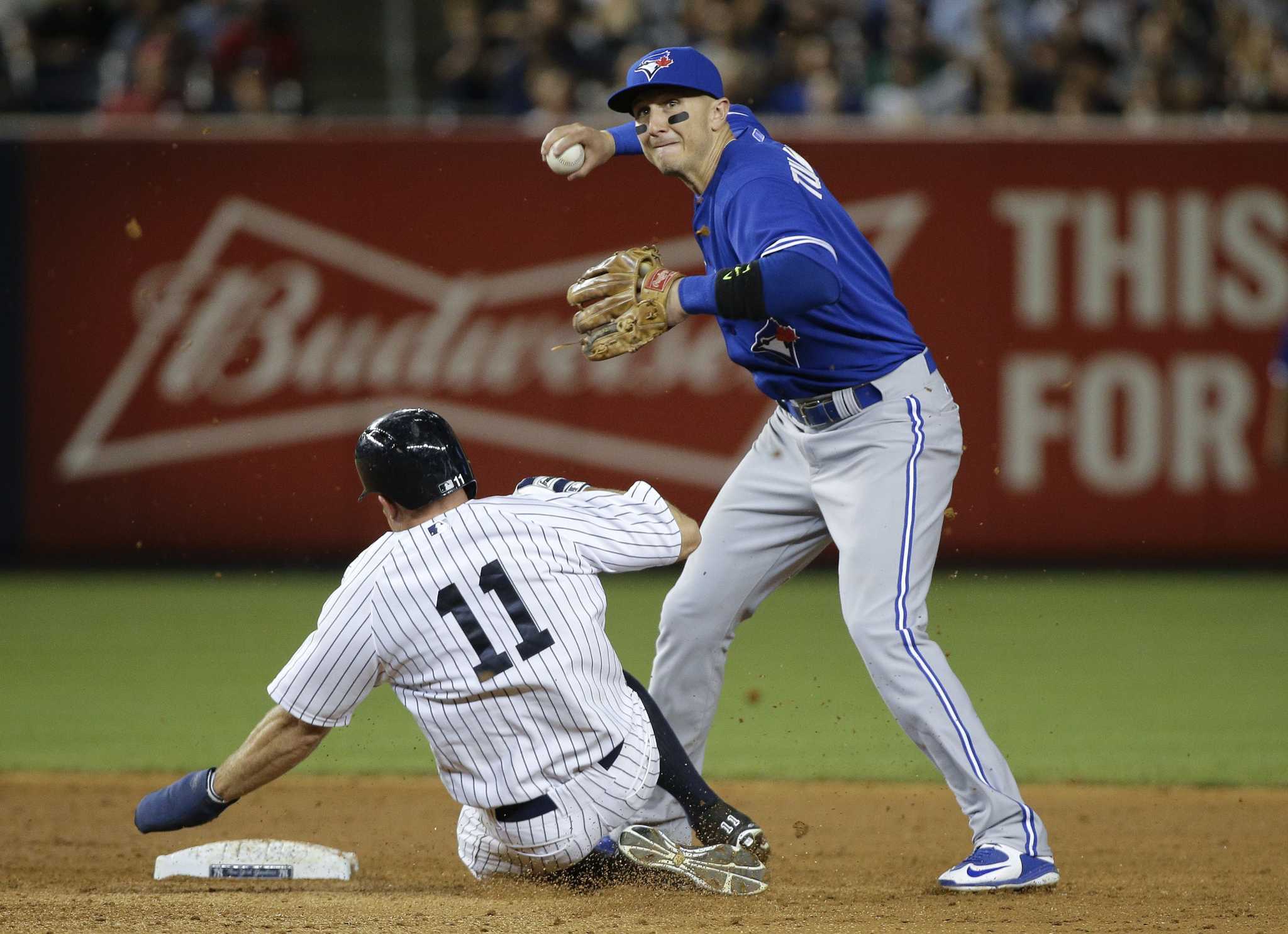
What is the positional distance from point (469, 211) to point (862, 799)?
230 inches

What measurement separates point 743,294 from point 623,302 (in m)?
0.42

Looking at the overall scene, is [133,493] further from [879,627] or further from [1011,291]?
[879,627]

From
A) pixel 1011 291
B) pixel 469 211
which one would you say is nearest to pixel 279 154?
pixel 469 211

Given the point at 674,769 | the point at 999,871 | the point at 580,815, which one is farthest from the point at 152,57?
the point at 999,871

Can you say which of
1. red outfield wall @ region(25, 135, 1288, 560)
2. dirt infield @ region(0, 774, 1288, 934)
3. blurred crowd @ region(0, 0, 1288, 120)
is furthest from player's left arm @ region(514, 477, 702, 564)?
blurred crowd @ region(0, 0, 1288, 120)

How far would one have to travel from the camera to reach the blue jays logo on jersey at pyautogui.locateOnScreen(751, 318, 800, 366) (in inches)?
175

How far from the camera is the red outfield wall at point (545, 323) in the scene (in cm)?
1072

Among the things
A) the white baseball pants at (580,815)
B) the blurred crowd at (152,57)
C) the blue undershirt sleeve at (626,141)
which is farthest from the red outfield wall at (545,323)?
the white baseball pants at (580,815)

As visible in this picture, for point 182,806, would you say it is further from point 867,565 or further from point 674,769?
point 867,565

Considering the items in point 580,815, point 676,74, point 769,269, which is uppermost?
point 676,74

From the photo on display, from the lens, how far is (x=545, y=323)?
425 inches

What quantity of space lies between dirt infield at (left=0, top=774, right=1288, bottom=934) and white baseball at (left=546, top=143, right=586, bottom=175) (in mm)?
1966

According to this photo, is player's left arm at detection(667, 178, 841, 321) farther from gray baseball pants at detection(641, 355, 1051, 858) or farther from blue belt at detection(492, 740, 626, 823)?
blue belt at detection(492, 740, 626, 823)

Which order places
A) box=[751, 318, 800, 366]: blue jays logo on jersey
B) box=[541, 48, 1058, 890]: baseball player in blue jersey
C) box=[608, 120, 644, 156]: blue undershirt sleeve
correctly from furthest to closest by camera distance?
1. box=[608, 120, 644, 156]: blue undershirt sleeve
2. box=[751, 318, 800, 366]: blue jays logo on jersey
3. box=[541, 48, 1058, 890]: baseball player in blue jersey
